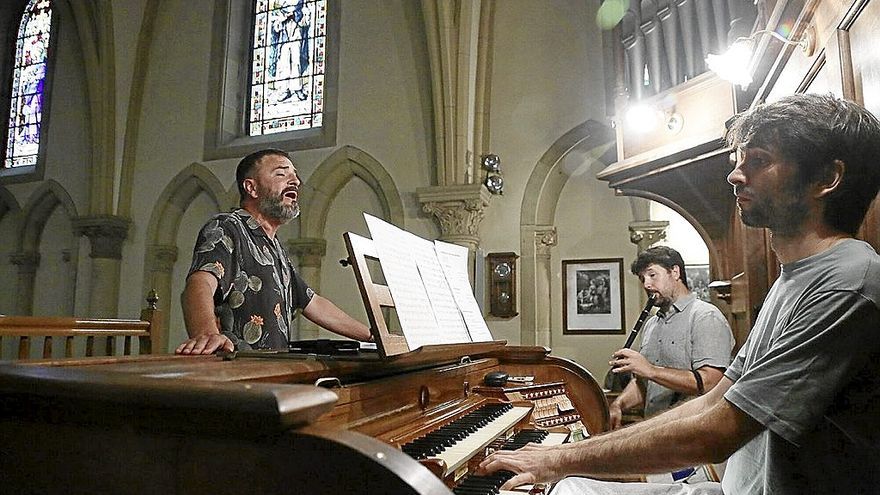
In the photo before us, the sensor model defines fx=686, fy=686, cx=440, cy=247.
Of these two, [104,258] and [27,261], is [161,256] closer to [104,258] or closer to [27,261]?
[104,258]

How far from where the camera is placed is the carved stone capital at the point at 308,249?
8055mm

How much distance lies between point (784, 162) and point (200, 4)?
875 centimetres

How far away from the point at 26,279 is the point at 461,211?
6.63m

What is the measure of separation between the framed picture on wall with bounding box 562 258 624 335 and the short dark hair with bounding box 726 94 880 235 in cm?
564

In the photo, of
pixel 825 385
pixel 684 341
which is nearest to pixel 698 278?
pixel 684 341

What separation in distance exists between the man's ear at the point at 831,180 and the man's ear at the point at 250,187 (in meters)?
2.22

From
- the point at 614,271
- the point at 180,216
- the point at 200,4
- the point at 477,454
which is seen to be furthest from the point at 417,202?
the point at 477,454

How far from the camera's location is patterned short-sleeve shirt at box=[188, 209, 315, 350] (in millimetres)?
2678

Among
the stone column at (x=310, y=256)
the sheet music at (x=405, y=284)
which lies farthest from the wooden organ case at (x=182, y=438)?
the stone column at (x=310, y=256)

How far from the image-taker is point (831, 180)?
162cm

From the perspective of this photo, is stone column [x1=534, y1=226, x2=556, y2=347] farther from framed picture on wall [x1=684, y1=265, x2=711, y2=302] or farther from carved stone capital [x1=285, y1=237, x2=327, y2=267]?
carved stone capital [x1=285, y1=237, x2=327, y2=267]

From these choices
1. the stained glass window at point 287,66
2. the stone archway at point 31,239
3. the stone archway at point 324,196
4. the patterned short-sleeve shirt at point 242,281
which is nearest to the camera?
the patterned short-sleeve shirt at point 242,281

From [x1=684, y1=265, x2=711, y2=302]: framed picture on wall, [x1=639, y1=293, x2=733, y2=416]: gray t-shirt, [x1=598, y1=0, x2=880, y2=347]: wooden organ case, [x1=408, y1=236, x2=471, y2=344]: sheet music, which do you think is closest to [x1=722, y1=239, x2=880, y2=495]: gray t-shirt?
[x1=598, y1=0, x2=880, y2=347]: wooden organ case

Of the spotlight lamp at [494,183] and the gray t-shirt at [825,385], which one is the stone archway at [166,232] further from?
the gray t-shirt at [825,385]
